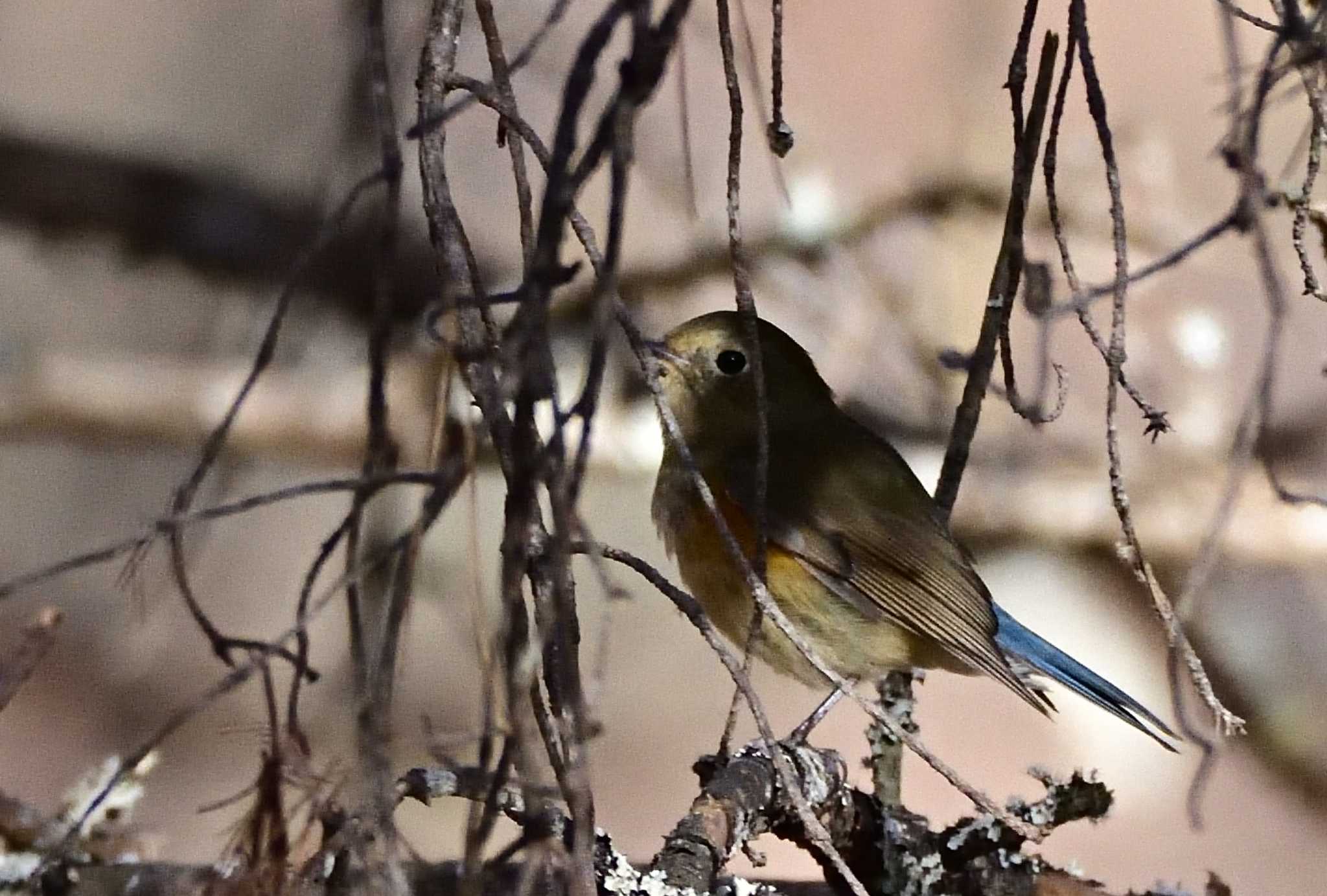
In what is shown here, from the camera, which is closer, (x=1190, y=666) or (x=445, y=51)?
(x=1190, y=666)

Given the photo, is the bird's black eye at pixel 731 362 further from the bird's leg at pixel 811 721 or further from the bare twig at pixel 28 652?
the bare twig at pixel 28 652

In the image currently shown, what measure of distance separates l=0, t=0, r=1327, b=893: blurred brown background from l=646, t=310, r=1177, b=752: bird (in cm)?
176

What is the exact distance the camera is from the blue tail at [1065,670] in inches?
97.3

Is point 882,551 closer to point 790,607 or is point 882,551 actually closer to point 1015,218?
point 790,607

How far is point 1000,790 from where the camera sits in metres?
4.66

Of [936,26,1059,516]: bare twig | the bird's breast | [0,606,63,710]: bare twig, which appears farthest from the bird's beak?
[0,606,63,710]: bare twig

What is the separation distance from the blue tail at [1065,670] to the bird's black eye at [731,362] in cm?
65

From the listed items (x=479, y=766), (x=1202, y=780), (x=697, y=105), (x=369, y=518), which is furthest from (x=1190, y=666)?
(x=697, y=105)

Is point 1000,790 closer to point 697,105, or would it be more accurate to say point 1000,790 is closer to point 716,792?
point 697,105

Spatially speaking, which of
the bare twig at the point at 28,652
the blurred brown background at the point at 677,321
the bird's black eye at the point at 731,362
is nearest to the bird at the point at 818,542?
the bird's black eye at the point at 731,362

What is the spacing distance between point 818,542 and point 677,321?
7.75ft

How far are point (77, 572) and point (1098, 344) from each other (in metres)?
4.04

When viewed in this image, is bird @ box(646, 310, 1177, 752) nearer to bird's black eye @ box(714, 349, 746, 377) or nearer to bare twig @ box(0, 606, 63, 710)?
bird's black eye @ box(714, 349, 746, 377)

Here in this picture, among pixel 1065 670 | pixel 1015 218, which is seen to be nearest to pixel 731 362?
pixel 1065 670
